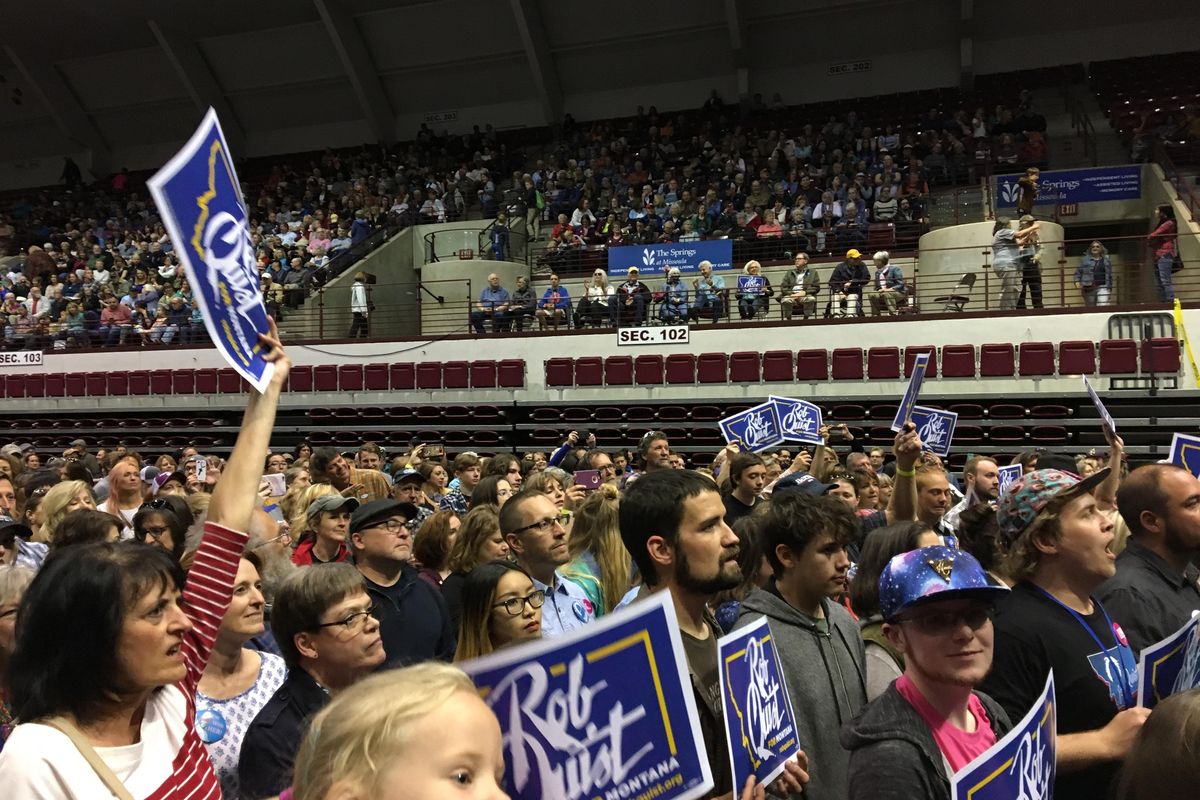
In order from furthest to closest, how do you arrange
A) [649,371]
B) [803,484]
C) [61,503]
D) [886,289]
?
1. [649,371]
2. [886,289]
3. [803,484]
4. [61,503]

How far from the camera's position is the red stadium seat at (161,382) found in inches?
795

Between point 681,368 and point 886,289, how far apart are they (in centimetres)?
369

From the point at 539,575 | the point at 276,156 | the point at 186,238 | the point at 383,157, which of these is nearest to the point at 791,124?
the point at 383,157

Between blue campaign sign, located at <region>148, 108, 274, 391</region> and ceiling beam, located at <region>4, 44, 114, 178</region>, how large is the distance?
31888mm

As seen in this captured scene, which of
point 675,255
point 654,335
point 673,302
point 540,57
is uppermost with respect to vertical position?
point 540,57

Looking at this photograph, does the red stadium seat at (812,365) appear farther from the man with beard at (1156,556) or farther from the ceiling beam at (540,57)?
the ceiling beam at (540,57)

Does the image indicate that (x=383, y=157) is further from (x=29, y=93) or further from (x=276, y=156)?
(x=29, y=93)

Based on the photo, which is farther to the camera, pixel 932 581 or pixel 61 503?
pixel 61 503

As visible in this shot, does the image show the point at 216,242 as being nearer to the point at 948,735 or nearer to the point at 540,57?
the point at 948,735

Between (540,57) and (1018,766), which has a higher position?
(540,57)

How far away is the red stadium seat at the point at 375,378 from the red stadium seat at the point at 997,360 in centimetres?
1084

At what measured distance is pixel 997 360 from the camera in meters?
14.9

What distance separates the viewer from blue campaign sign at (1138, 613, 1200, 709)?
2328 mm

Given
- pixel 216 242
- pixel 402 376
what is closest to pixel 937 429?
pixel 216 242
